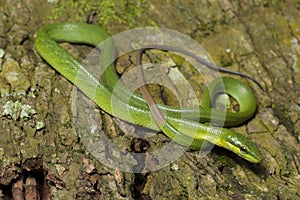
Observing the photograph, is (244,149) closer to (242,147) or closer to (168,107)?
(242,147)

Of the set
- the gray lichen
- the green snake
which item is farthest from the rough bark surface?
the green snake

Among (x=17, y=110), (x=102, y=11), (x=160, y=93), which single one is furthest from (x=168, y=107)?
(x=102, y=11)

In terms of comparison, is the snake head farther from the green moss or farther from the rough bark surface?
the green moss

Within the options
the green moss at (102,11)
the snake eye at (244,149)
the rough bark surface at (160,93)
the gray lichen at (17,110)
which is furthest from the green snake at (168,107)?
the gray lichen at (17,110)

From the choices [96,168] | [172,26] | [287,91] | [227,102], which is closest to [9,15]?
[172,26]

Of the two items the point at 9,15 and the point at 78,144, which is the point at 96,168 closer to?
the point at 78,144

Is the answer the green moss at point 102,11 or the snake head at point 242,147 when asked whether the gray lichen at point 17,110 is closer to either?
the green moss at point 102,11
